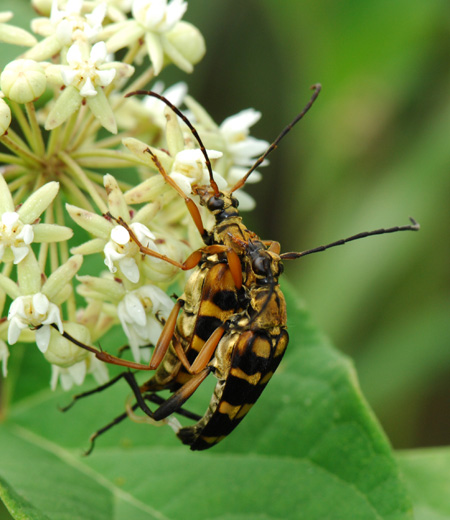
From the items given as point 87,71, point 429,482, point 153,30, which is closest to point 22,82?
point 87,71

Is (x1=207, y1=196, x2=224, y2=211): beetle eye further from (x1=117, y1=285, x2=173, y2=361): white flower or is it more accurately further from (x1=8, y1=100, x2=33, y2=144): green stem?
(x1=8, y1=100, x2=33, y2=144): green stem

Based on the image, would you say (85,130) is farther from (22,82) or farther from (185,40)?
(185,40)

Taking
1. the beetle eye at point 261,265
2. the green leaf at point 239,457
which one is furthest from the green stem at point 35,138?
the green leaf at point 239,457

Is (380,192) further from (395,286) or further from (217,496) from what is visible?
(217,496)

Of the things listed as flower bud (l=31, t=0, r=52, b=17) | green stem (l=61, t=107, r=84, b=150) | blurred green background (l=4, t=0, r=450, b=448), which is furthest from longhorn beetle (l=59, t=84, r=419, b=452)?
Result: blurred green background (l=4, t=0, r=450, b=448)

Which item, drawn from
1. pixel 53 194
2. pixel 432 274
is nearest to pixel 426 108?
pixel 432 274

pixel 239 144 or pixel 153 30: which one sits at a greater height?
pixel 153 30
